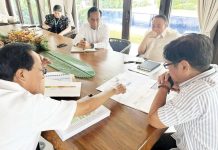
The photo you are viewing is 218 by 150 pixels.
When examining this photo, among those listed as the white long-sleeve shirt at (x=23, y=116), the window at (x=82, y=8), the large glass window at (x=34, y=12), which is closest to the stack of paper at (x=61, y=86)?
the white long-sleeve shirt at (x=23, y=116)

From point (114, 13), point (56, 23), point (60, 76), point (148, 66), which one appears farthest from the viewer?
point (114, 13)

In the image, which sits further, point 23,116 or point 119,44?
point 119,44

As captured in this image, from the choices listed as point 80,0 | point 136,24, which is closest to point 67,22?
point 80,0

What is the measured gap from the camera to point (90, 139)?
940 millimetres

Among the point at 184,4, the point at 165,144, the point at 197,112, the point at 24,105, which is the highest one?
the point at 184,4

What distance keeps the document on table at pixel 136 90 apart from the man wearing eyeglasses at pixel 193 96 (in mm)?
179

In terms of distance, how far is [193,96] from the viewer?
883 millimetres

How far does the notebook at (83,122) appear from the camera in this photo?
0.95 m

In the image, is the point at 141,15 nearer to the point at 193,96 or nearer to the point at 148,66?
the point at 148,66

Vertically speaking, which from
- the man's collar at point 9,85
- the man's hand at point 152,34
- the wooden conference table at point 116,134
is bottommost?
the wooden conference table at point 116,134

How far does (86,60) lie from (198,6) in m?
1.79

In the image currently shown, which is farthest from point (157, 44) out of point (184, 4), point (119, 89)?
point (119, 89)

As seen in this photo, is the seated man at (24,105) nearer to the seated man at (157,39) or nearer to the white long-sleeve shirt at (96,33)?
the seated man at (157,39)

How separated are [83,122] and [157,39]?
5.87ft
